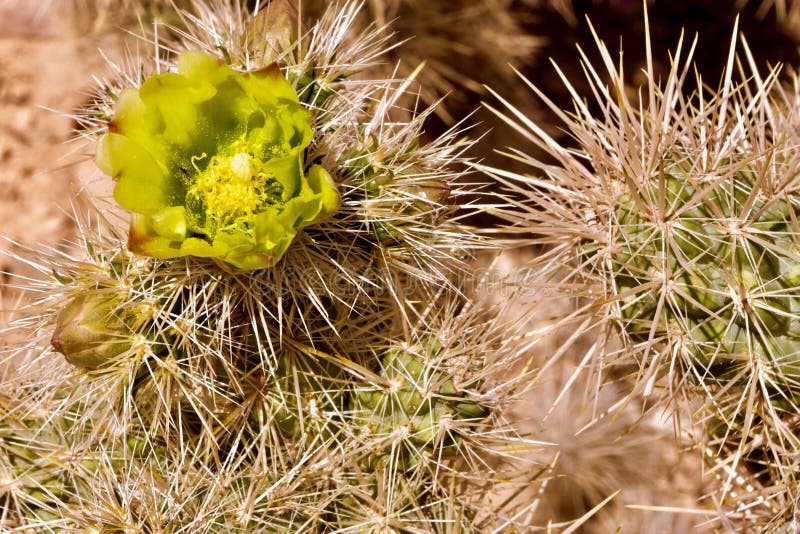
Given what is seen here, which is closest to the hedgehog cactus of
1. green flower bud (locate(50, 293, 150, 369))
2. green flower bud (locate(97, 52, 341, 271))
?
green flower bud (locate(97, 52, 341, 271))

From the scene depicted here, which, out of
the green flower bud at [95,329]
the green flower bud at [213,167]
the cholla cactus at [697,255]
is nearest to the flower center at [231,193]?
the green flower bud at [213,167]

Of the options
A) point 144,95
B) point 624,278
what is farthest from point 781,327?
point 144,95

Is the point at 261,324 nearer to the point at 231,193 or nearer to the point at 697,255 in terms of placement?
the point at 231,193

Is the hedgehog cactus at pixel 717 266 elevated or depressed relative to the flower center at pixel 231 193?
depressed

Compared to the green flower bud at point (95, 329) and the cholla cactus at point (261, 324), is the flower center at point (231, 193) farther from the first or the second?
the green flower bud at point (95, 329)

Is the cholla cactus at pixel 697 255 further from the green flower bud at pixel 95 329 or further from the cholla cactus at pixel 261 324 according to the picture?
the green flower bud at pixel 95 329

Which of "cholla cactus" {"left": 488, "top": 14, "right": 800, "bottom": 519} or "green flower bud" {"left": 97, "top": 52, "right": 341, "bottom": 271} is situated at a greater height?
"green flower bud" {"left": 97, "top": 52, "right": 341, "bottom": 271}

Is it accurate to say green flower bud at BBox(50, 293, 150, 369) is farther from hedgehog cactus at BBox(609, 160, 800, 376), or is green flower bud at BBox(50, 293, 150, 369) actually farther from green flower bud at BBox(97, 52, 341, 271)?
hedgehog cactus at BBox(609, 160, 800, 376)
